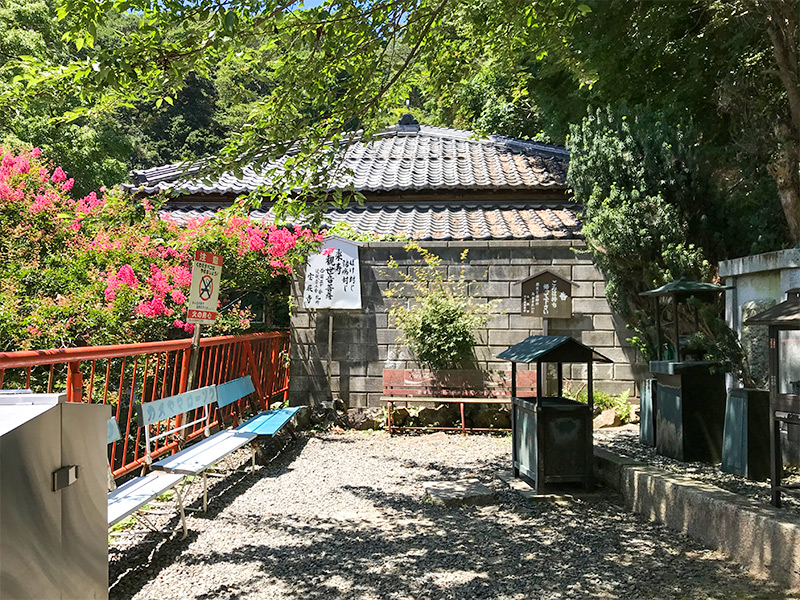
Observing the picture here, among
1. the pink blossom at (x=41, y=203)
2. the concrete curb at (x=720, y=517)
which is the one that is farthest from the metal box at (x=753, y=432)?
the pink blossom at (x=41, y=203)

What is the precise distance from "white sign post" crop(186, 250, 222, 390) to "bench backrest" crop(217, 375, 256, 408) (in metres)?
0.54

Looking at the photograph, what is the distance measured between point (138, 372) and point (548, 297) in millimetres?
5897

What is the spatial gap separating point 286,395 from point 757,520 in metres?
7.59

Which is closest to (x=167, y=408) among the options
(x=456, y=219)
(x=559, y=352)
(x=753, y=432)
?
(x=559, y=352)

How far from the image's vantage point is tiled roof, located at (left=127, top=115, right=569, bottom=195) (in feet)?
42.9

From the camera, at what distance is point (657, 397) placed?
280 inches

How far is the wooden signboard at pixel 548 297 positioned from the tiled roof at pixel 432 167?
121 inches

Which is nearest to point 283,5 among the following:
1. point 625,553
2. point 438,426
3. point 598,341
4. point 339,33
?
point 339,33

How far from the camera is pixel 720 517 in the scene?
4.50 meters

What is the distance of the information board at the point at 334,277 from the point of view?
10.1 meters

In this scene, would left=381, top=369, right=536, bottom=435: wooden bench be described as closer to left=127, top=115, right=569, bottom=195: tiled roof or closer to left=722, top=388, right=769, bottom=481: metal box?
left=127, top=115, right=569, bottom=195: tiled roof

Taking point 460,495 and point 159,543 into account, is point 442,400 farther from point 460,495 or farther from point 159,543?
point 159,543

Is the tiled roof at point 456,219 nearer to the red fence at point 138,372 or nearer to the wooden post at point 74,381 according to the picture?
the red fence at point 138,372

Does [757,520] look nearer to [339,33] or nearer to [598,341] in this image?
[339,33]
